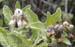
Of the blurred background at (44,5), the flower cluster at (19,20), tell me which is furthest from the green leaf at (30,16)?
the blurred background at (44,5)

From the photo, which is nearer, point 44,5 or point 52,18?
point 52,18

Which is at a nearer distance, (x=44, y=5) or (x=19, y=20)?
(x=19, y=20)

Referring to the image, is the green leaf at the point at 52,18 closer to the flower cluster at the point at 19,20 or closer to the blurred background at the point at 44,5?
the flower cluster at the point at 19,20

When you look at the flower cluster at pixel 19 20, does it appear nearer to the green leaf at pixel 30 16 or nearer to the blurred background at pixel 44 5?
the green leaf at pixel 30 16

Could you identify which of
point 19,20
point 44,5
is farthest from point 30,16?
point 44,5

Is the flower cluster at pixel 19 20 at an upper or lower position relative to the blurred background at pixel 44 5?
upper

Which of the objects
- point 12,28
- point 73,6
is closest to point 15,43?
point 12,28

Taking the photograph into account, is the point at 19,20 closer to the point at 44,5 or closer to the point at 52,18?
the point at 52,18

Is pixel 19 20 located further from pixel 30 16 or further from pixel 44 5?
pixel 44 5

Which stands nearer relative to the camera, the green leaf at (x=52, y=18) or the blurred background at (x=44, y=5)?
the green leaf at (x=52, y=18)

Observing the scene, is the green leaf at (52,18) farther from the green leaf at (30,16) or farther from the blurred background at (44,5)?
the blurred background at (44,5)

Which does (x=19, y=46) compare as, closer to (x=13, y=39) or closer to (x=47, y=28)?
(x=13, y=39)
